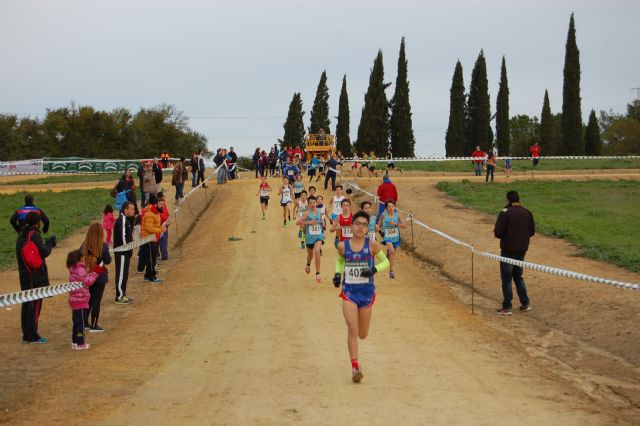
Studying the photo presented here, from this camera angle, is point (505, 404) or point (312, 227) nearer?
point (505, 404)

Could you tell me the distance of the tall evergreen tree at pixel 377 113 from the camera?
234 ft

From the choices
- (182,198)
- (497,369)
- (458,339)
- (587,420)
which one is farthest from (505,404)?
(182,198)

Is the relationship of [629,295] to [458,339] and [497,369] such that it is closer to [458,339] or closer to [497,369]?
[458,339]

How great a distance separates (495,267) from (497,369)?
30.7ft

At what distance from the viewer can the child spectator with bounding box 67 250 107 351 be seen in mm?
12875

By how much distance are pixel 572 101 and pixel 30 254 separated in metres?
62.7

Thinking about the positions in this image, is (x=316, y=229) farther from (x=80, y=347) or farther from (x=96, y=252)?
(x=80, y=347)

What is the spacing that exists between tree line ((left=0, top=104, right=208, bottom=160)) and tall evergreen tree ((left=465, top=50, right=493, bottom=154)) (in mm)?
36463

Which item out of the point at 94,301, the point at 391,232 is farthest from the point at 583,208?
the point at 94,301

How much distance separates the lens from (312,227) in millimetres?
18766

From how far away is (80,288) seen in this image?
42.2 ft

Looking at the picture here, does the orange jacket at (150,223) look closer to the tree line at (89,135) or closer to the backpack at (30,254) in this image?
the backpack at (30,254)

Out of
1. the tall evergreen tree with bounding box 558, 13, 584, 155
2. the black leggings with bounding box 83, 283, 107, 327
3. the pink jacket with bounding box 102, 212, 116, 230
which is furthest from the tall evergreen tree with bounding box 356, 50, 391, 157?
the black leggings with bounding box 83, 283, 107, 327

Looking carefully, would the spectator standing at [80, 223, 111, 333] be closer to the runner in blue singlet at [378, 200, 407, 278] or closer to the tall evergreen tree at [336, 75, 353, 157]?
the runner in blue singlet at [378, 200, 407, 278]
